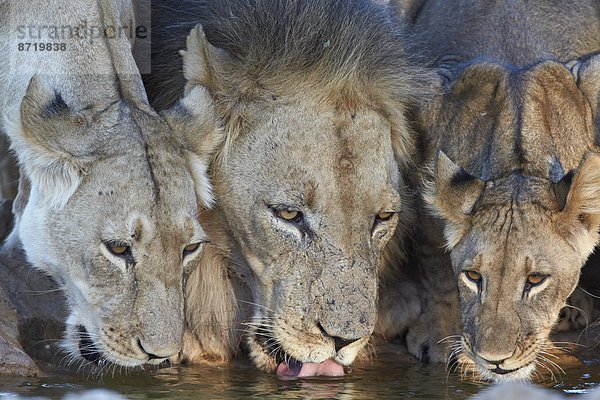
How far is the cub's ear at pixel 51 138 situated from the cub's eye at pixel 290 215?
1053 millimetres

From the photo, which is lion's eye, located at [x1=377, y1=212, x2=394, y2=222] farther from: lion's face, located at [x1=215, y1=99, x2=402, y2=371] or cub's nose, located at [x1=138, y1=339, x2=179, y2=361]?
cub's nose, located at [x1=138, y1=339, x2=179, y2=361]

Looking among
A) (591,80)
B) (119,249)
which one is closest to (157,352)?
(119,249)

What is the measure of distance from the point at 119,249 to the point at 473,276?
176 cm

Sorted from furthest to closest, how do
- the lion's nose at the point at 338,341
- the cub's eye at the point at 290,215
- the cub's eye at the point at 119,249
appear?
the cub's eye at the point at 290,215 → the lion's nose at the point at 338,341 → the cub's eye at the point at 119,249

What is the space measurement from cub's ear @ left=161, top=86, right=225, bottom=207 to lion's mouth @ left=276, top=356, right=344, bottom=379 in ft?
2.98

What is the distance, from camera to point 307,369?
689 cm

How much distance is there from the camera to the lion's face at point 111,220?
610cm

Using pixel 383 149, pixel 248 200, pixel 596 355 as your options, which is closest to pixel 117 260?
pixel 248 200

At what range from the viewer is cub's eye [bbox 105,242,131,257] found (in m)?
6.09

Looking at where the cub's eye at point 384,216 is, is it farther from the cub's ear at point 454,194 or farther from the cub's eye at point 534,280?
the cub's eye at point 534,280

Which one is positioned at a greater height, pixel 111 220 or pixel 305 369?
pixel 111 220

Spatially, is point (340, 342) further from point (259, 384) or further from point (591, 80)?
point (591, 80)

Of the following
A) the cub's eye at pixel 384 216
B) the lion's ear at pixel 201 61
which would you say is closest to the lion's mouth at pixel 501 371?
the cub's eye at pixel 384 216

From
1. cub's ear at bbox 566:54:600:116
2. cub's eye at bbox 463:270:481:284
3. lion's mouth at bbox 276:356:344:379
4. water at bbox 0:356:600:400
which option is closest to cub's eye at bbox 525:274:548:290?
cub's eye at bbox 463:270:481:284
